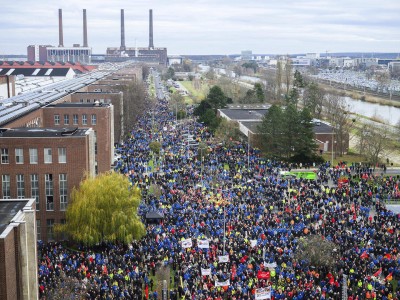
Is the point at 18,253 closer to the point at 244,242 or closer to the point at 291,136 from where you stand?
the point at 244,242

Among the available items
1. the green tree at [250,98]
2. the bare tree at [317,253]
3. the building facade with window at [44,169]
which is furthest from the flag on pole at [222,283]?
the green tree at [250,98]

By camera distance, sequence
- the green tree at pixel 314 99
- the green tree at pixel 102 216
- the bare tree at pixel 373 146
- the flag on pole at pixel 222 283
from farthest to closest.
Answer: the green tree at pixel 314 99 → the bare tree at pixel 373 146 → the green tree at pixel 102 216 → the flag on pole at pixel 222 283

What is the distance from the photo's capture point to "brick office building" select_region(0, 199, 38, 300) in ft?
58.0

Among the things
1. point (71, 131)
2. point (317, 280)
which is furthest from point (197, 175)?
point (317, 280)

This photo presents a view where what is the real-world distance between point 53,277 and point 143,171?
22943mm

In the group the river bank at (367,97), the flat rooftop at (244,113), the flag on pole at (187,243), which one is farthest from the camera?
the river bank at (367,97)

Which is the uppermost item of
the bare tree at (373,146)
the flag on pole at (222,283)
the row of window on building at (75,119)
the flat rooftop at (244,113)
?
the row of window on building at (75,119)

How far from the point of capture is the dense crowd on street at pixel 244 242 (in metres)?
23.8

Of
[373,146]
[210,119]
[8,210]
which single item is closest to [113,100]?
[210,119]

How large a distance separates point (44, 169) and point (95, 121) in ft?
53.0

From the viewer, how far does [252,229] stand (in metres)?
30.6

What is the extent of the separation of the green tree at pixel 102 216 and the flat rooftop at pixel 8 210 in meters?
7.87

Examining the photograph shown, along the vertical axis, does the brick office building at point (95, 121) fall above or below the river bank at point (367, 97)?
above

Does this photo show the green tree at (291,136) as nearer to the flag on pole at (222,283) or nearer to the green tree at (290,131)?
the green tree at (290,131)
